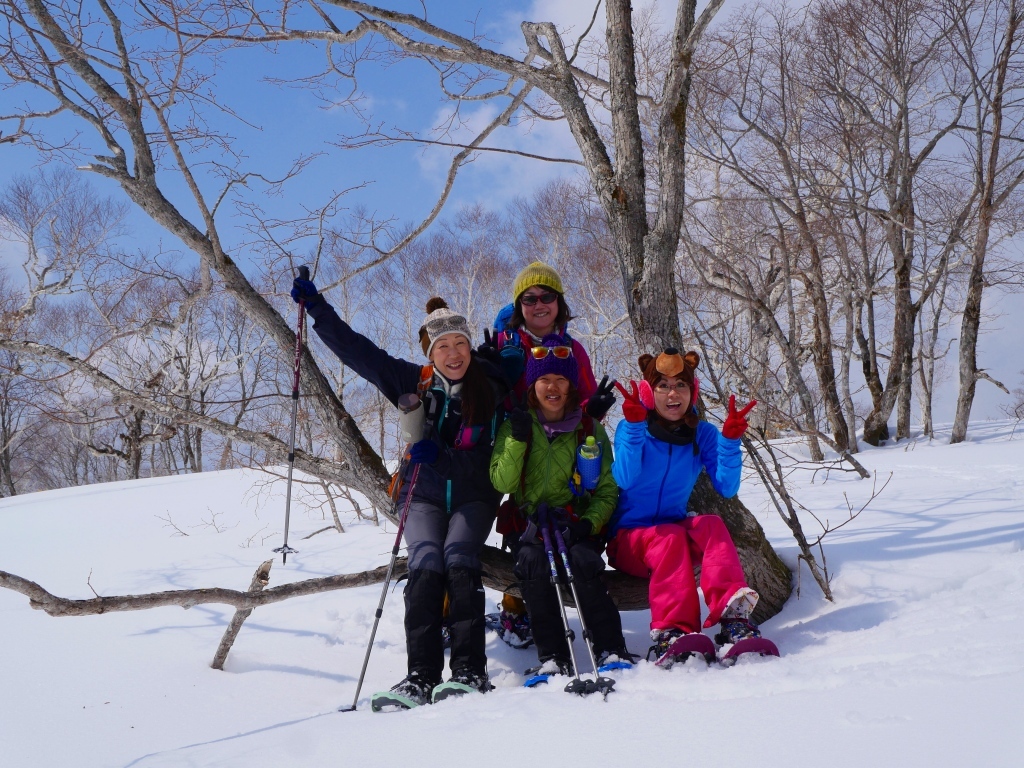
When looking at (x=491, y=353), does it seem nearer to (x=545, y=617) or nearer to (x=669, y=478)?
(x=669, y=478)

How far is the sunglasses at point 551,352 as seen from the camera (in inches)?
124

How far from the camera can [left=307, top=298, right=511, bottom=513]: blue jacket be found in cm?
300

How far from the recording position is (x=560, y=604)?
2.66 metres

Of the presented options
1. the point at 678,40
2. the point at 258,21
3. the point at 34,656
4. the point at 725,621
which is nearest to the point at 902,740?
the point at 725,621

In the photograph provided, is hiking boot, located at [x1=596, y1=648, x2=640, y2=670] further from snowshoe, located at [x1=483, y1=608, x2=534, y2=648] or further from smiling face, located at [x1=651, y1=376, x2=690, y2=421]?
smiling face, located at [x1=651, y1=376, x2=690, y2=421]

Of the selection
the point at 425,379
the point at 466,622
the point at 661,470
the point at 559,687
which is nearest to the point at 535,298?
the point at 425,379

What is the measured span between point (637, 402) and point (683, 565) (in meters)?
0.76

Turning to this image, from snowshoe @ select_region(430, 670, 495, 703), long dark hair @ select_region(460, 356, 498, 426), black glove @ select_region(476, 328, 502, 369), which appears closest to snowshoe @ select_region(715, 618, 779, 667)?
snowshoe @ select_region(430, 670, 495, 703)

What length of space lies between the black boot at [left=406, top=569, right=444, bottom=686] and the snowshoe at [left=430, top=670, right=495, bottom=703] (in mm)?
106

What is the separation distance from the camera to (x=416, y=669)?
2.47 m

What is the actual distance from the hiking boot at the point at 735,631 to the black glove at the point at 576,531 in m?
0.68

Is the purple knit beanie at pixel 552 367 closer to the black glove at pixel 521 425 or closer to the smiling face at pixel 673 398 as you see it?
the black glove at pixel 521 425

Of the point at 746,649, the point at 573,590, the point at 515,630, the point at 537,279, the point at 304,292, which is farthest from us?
the point at 537,279

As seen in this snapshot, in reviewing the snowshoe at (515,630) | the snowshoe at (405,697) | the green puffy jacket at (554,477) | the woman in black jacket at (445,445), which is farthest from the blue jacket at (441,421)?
the snowshoe at (405,697)
